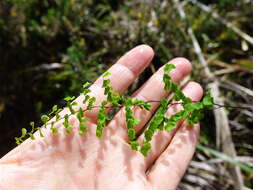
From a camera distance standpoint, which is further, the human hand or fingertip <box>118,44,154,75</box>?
fingertip <box>118,44,154,75</box>

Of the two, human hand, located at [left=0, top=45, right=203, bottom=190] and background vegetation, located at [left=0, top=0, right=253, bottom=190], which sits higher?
background vegetation, located at [left=0, top=0, right=253, bottom=190]

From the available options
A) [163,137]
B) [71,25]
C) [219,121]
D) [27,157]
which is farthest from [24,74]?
[219,121]

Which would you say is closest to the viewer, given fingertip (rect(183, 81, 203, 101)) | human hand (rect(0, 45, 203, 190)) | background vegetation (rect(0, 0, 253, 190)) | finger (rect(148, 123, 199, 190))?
human hand (rect(0, 45, 203, 190))

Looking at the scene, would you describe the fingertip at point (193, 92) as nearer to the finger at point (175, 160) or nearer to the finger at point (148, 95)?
the finger at point (148, 95)

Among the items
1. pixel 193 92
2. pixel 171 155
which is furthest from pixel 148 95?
pixel 171 155

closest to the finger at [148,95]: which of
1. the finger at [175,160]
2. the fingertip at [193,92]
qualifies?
the fingertip at [193,92]

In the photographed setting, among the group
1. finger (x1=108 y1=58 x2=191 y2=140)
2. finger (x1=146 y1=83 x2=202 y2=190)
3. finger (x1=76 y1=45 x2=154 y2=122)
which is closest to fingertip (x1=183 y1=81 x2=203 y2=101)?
finger (x1=108 y1=58 x2=191 y2=140)

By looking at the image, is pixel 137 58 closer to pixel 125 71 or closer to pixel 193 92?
pixel 125 71

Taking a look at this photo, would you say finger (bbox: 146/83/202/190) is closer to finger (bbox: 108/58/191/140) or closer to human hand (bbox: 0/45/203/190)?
human hand (bbox: 0/45/203/190)
